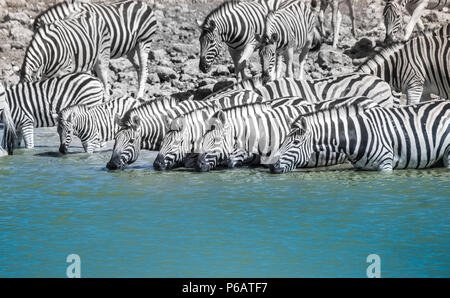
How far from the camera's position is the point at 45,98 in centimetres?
1280

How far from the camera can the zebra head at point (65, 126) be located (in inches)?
471

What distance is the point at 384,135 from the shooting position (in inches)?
414

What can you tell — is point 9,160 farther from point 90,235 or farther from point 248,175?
point 90,235

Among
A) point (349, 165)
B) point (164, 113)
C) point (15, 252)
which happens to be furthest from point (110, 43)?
point (15, 252)

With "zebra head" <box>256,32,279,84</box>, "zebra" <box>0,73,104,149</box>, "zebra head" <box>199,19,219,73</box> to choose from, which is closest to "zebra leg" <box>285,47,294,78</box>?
"zebra head" <box>256,32,279,84</box>

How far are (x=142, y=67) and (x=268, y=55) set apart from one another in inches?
70.2

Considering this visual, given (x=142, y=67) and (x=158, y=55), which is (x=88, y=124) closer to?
(x=142, y=67)

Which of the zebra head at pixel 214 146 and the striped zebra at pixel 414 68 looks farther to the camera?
the striped zebra at pixel 414 68

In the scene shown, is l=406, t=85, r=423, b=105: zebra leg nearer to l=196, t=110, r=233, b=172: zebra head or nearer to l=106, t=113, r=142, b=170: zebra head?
l=196, t=110, r=233, b=172: zebra head

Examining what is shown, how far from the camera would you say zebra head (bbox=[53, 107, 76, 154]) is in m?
12.0

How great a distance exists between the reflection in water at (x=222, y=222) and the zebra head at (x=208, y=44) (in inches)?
168

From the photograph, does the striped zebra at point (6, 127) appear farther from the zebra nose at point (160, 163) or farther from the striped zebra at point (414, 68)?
the striped zebra at point (414, 68)

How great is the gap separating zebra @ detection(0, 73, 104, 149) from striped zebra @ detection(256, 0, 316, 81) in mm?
2861

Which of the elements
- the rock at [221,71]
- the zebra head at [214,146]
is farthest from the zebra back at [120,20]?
the zebra head at [214,146]
